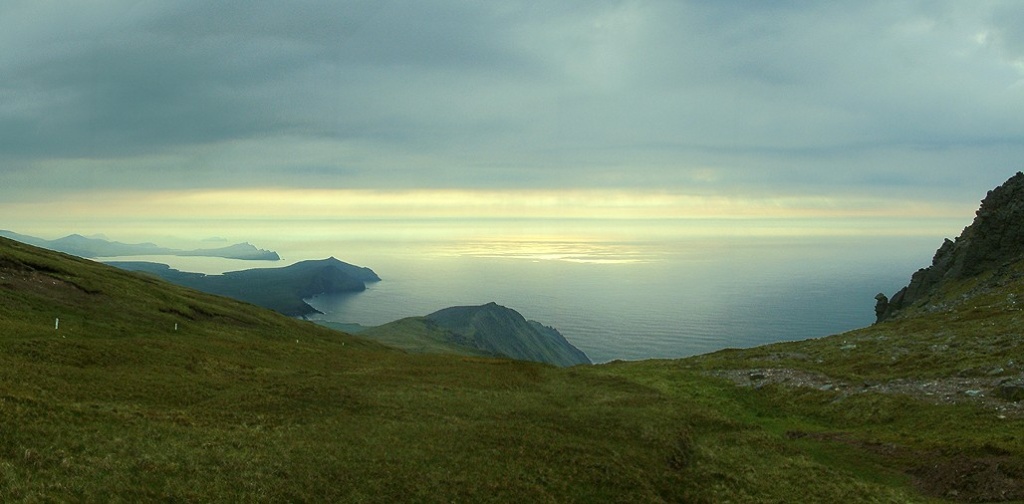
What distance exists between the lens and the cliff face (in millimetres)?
102312

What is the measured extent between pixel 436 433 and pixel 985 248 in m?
116

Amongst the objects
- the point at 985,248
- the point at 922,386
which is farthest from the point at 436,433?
the point at 985,248

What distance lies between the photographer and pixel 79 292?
7100cm

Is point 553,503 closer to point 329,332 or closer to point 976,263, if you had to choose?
point 329,332

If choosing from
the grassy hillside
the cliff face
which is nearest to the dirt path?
the grassy hillside

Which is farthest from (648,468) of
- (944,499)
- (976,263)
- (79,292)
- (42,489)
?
(976,263)

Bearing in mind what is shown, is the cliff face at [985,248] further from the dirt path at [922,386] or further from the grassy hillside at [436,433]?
the grassy hillside at [436,433]

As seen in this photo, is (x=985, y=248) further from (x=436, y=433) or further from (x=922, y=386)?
(x=436, y=433)

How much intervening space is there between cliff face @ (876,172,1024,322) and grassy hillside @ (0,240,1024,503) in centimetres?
6813

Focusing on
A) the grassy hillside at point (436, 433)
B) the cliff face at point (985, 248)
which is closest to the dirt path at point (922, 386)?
the grassy hillside at point (436, 433)

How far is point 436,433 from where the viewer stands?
34062mm

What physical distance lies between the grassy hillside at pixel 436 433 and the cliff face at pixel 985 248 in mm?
68131

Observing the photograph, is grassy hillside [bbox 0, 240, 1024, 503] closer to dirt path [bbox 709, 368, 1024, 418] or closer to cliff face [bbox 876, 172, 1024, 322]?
dirt path [bbox 709, 368, 1024, 418]

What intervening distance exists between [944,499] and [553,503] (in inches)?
728
